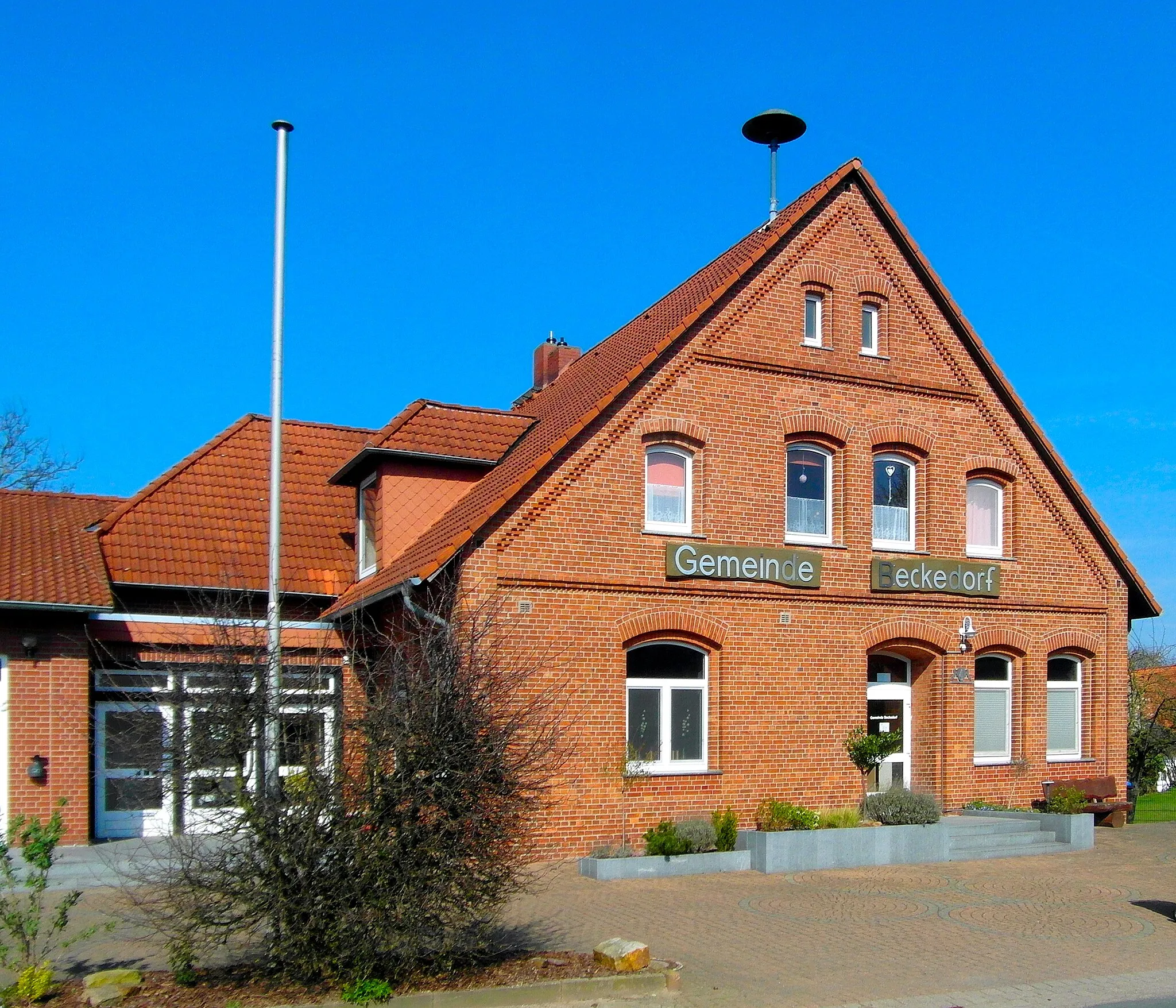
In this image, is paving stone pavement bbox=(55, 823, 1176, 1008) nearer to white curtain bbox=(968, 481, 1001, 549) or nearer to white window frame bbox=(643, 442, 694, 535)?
white window frame bbox=(643, 442, 694, 535)

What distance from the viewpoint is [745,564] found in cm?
1716

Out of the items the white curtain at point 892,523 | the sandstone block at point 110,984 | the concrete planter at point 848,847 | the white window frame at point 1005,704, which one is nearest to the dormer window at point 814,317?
the white curtain at point 892,523

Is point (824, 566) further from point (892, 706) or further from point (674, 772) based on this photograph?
point (674, 772)

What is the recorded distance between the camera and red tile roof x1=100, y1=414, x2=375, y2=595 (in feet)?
58.1

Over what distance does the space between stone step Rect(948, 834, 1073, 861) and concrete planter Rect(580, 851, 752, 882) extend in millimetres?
3324

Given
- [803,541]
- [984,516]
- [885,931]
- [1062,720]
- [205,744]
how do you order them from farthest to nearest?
[1062,720] < [984,516] < [803,541] < [885,931] < [205,744]

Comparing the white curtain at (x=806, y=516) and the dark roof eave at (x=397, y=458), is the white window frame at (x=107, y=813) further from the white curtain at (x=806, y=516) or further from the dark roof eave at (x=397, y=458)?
the white curtain at (x=806, y=516)

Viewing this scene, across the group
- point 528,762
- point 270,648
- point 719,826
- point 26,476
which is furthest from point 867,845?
point 26,476

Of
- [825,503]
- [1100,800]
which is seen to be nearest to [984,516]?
[825,503]

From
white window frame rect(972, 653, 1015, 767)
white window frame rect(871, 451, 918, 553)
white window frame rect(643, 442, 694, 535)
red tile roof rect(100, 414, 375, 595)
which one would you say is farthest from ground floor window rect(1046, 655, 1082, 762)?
red tile roof rect(100, 414, 375, 595)

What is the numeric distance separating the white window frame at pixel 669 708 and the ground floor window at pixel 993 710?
501cm

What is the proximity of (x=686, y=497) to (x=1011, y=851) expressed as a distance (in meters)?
6.62

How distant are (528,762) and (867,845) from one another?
27.5 feet

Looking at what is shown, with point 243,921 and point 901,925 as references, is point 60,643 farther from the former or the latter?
point 901,925
